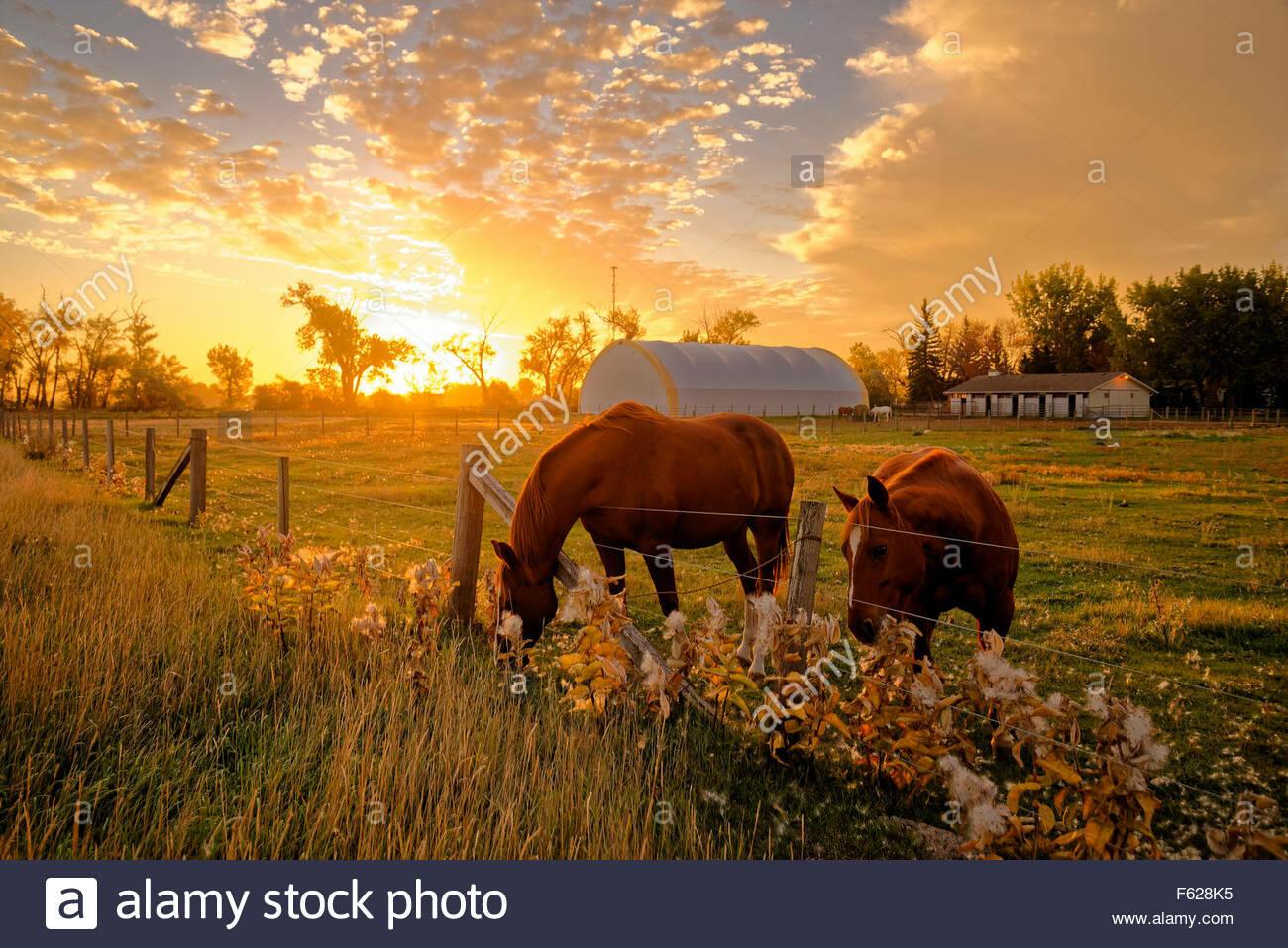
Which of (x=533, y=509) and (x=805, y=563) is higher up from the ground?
(x=533, y=509)

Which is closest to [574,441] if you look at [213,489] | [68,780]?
[68,780]

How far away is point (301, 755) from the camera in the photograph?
129 inches

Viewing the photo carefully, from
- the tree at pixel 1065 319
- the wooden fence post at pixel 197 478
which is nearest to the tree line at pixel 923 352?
the tree at pixel 1065 319

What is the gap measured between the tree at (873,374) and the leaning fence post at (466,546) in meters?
45.1

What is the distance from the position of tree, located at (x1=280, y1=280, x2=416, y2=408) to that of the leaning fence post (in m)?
53.6

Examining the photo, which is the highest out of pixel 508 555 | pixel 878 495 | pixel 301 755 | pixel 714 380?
pixel 714 380

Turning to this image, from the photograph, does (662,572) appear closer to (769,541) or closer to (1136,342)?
(769,541)

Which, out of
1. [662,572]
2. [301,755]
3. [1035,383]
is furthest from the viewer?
[1035,383]

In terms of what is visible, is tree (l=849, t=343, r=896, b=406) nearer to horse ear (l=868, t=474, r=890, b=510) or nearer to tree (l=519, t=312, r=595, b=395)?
tree (l=519, t=312, r=595, b=395)

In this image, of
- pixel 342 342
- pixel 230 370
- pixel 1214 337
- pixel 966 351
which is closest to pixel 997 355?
pixel 966 351

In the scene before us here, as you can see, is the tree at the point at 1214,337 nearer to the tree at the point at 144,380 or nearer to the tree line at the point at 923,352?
the tree line at the point at 923,352

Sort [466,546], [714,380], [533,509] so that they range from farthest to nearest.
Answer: [714,380], [466,546], [533,509]

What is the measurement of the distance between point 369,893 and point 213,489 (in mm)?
13677

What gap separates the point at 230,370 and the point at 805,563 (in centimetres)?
9102
